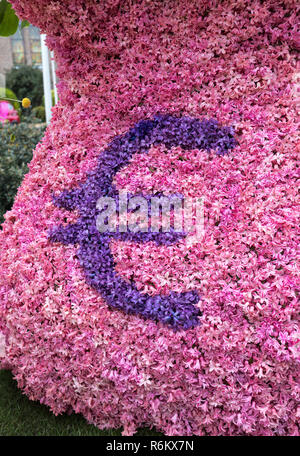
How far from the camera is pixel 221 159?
185 cm

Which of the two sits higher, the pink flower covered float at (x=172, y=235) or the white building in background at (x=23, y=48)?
the white building in background at (x=23, y=48)

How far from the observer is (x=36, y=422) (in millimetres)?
2074

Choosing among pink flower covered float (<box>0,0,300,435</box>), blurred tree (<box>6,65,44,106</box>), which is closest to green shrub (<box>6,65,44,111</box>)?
blurred tree (<box>6,65,44,106</box>)

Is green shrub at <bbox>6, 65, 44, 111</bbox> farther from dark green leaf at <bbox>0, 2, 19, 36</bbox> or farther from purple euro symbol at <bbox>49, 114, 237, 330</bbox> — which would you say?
purple euro symbol at <bbox>49, 114, 237, 330</bbox>

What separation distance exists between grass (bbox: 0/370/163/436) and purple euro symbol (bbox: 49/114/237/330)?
0.65m

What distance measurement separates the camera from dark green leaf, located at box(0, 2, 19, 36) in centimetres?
272

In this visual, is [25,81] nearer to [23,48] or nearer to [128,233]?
[23,48]

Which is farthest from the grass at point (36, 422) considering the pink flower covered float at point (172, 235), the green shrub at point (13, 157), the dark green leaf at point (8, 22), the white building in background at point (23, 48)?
the white building in background at point (23, 48)

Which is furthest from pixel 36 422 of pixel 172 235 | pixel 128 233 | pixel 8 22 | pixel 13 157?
pixel 13 157

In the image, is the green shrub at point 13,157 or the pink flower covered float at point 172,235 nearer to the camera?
the pink flower covered float at point 172,235

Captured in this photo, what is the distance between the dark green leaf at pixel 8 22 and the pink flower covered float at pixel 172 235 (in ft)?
2.66

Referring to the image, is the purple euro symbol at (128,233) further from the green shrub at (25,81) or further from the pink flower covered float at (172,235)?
the green shrub at (25,81)

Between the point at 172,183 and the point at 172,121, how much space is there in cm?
30

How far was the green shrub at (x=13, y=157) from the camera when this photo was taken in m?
4.83
